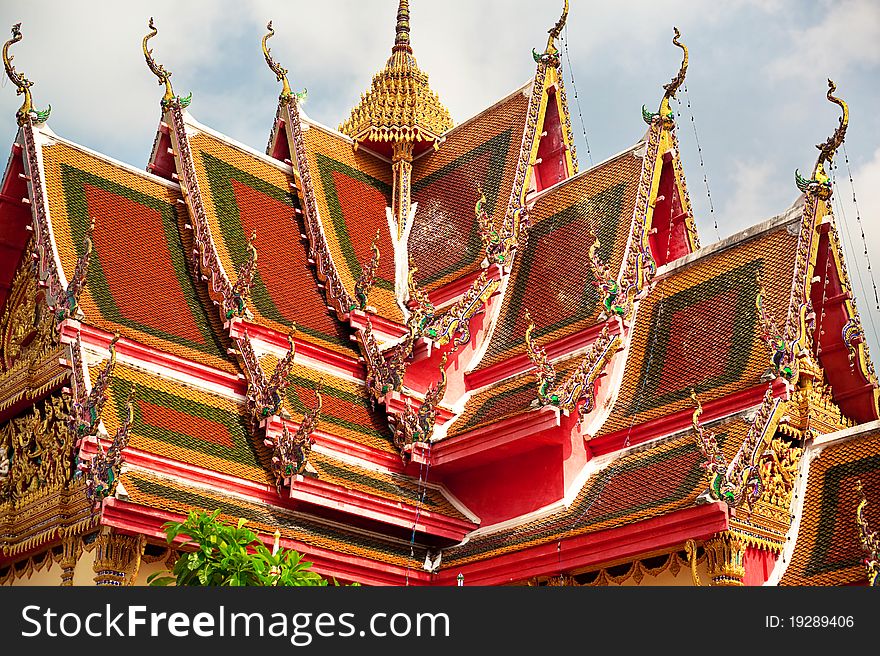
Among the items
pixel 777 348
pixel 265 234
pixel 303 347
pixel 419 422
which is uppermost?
pixel 265 234

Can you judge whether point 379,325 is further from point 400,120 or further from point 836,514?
point 836,514

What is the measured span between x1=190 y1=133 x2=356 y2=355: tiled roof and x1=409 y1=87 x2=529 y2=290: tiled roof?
154cm

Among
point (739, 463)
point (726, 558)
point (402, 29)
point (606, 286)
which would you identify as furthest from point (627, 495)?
point (402, 29)

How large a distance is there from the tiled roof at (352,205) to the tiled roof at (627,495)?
3372 mm

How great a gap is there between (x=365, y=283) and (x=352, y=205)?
195 centimetres

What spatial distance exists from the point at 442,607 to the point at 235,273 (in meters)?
7.65

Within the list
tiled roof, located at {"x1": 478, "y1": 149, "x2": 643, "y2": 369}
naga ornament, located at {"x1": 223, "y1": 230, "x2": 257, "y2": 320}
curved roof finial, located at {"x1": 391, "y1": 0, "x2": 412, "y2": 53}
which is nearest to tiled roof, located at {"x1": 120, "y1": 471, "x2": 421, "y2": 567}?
naga ornament, located at {"x1": 223, "y1": 230, "x2": 257, "y2": 320}

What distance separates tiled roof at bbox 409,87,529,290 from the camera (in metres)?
15.7

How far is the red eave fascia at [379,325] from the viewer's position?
14406 mm

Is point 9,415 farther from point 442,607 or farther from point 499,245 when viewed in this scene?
point 442,607

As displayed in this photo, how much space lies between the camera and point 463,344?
14.1m

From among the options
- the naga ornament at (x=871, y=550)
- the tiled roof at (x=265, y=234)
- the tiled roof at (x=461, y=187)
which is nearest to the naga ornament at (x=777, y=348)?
the naga ornament at (x=871, y=550)

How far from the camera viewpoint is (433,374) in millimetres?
14180

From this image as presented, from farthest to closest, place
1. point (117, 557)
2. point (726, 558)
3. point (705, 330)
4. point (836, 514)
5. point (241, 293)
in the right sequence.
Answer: point (241, 293) → point (705, 330) → point (836, 514) → point (117, 557) → point (726, 558)
